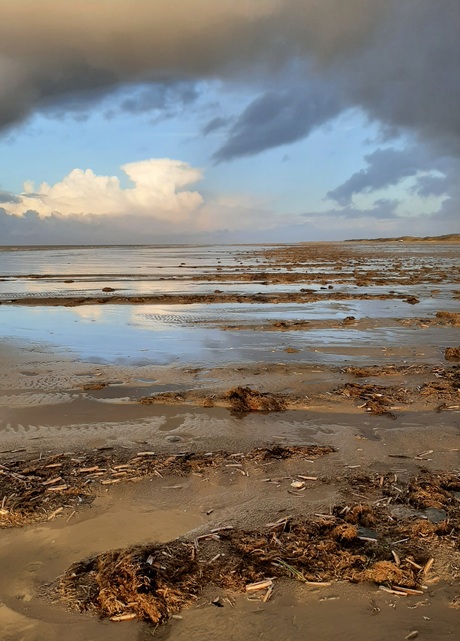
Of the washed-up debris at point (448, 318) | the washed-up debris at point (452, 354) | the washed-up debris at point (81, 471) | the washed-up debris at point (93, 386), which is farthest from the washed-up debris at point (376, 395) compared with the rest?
the washed-up debris at point (448, 318)

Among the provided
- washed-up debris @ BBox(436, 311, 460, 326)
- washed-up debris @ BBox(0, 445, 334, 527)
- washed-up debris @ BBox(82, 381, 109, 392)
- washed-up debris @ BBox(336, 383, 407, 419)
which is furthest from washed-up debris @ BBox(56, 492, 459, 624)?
washed-up debris @ BBox(436, 311, 460, 326)

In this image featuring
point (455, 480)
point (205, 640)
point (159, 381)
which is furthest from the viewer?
point (159, 381)

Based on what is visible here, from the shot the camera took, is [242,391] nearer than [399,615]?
No

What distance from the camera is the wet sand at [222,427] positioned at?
2.68 metres

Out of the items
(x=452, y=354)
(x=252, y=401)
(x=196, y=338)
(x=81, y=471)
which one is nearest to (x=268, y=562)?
(x=81, y=471)

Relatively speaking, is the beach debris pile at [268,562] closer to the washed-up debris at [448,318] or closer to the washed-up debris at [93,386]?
the washed-up debris at [93,386]

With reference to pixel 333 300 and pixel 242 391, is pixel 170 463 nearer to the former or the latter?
pixel 242 391

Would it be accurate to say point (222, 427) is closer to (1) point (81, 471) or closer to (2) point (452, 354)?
(1) point (81, 471)

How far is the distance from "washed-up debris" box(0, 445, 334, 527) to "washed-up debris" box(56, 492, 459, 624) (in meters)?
0.89

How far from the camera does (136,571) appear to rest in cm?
292

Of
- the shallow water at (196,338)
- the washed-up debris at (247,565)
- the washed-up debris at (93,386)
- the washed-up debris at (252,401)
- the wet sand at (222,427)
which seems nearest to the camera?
the wet sand at (222,427)

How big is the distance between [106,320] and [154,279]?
14.0 m

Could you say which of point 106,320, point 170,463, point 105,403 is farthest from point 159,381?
point 106,320

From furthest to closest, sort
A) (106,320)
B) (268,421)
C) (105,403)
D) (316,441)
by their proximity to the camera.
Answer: (106,320)
(105,403)
(268,421)
(316,441)
